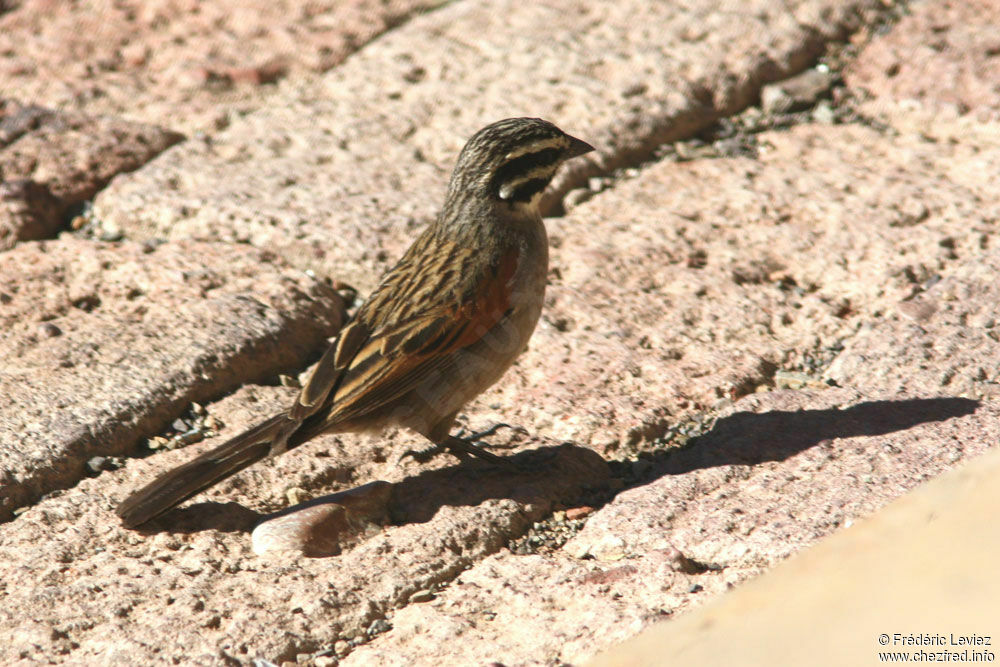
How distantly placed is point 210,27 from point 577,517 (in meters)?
3.20

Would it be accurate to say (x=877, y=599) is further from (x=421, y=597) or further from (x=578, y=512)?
(x=578, y=512)

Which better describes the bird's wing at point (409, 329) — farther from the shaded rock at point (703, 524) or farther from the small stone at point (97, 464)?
the shaded rock at point (703, 524)

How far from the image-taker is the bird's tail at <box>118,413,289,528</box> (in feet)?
9.41

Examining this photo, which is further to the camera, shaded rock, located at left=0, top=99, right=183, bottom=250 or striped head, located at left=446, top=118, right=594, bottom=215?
shaded rock, located at left=0, top=99, right=183, bottom=250

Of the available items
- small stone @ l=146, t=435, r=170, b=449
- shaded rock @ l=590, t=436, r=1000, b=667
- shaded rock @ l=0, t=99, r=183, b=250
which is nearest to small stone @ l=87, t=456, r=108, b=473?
small stone @ l=146, t=435, r=170, b=449

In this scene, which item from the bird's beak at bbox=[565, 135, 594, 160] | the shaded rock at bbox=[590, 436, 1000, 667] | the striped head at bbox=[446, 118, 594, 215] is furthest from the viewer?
the bird's beak at bbox=[565, 135, 594, 160]

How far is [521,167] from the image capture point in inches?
153

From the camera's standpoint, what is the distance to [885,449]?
302 centimetres

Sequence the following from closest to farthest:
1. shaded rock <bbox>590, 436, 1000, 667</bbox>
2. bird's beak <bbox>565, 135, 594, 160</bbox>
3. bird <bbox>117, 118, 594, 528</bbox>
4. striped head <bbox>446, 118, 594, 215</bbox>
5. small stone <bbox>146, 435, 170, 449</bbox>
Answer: shaded rock <bbox>590, 436, 1000, 667</bbox>, bird <bbox>117, 118, 594, 528</bbox>, small stone <bbox>146, 435, 170, 449</bbox>, striped head <bbox>446, 118, 594, 215</bbox>, bird's beak <bbox>565, 135, 594, 160</bbox>

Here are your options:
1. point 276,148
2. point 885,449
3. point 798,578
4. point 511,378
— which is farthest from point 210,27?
point 798,578

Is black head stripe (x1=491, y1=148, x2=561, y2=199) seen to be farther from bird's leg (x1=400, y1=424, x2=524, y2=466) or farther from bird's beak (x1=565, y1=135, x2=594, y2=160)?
bird's leg (x1=400, y1=424, x2=524, y2=466)

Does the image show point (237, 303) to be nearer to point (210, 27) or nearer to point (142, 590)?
point (142, 590)

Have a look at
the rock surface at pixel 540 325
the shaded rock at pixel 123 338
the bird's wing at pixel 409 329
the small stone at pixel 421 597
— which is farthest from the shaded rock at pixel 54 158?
the small stone at pixel 421 597

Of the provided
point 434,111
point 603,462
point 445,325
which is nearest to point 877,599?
point 603,462
